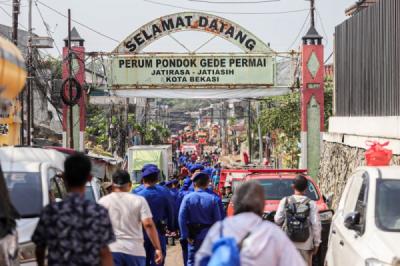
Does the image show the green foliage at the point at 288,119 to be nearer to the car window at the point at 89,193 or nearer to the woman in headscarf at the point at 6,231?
the car window at the point at 89,193

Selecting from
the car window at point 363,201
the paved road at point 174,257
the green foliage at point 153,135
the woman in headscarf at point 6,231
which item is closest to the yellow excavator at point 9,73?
the woman in headscarf at point 6,231

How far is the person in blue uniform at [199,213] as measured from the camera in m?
11.0

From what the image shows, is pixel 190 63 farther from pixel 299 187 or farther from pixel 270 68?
pixel 299 187

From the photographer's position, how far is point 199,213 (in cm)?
1098

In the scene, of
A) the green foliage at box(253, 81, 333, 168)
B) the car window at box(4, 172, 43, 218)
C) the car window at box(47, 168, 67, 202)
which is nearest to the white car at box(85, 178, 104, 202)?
the car window at box(47, 168, 67, 202)

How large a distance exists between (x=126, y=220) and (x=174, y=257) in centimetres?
863

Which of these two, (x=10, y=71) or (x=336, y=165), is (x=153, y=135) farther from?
(x=10, y=71)

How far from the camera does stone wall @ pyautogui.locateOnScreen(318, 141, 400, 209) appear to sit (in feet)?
72.1

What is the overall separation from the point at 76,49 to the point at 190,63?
389 centimetres

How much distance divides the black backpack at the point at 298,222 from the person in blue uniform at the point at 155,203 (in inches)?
68.1

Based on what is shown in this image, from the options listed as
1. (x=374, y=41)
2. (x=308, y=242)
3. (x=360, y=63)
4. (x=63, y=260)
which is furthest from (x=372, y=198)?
(x=360, y=63)

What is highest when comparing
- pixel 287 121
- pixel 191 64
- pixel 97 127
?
pixel 191 64

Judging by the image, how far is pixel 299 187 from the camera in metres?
10.8

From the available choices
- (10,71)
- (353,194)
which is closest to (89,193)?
(353,194)
